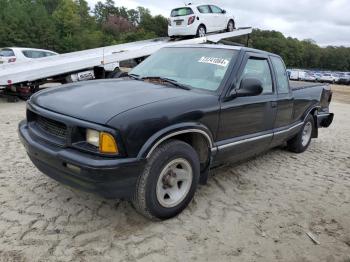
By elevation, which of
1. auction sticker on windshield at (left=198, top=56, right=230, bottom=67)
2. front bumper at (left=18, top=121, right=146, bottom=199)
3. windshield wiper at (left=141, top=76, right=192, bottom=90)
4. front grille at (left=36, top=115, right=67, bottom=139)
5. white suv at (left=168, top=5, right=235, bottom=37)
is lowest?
front bumper at (left=18, top=121, right=146, bottom=199)

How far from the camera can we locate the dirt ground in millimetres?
3156

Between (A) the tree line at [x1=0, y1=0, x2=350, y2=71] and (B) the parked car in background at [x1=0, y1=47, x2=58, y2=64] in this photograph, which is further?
(A) the tree line at [x1=0, y1=0, x2=350, y2=71]

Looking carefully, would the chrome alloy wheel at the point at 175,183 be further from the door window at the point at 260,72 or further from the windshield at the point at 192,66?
the door window at the point at 260,72

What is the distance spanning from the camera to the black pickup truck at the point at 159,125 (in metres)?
3.15

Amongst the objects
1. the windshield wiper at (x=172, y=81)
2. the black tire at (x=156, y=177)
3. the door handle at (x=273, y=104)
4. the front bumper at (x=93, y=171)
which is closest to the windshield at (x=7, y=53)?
the windshield wiper at (x=172, y=81)

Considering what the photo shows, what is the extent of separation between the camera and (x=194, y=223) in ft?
12.1

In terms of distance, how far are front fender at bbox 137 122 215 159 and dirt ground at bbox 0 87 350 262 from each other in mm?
793

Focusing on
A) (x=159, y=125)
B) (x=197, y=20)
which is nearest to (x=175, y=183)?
(x=159, y=125)

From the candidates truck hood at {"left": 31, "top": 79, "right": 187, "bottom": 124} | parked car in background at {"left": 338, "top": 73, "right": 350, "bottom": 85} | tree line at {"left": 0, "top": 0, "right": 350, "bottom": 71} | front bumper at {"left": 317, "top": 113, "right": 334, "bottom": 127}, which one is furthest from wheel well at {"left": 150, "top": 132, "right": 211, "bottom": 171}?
parked car in background at {"left": 338, "top": 73, "right": 350, "bottom": 85}

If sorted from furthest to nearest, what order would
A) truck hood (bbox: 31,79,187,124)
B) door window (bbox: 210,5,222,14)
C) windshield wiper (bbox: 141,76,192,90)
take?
door window (bbox: 210,5,222,14) < windshield wiper (bbox: 141,76,192,90) < truck hood (bbox: 31,79,187,124)

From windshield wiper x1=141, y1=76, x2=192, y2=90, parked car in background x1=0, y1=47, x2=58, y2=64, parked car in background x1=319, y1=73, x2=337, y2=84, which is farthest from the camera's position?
parked car in background x1=319, y1=73, x2=337, y2=84

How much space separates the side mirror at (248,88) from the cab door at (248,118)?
2.6 inches

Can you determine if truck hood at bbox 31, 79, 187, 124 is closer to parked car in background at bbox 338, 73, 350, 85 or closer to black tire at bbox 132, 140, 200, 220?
black tire at bbox 132, 140, 200, 220

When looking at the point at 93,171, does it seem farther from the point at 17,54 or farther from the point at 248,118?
the point at 17,54
